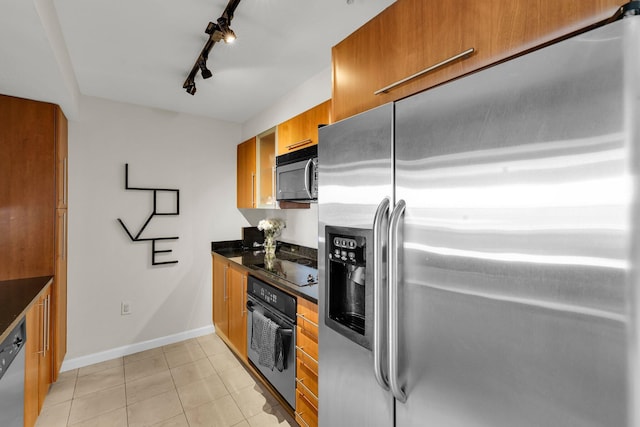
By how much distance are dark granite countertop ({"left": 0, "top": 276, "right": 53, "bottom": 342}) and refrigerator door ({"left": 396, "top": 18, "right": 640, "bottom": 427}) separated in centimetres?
172

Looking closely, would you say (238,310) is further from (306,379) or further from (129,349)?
(129,349)

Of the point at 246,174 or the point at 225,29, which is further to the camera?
the point at 246,174

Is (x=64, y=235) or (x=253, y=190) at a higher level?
(x=253, y=190)

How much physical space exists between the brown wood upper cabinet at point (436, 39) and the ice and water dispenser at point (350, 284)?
53 cm

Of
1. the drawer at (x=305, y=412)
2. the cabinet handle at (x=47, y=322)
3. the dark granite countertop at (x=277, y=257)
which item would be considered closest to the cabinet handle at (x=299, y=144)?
the dark granite countertop at (x=277, y=257)

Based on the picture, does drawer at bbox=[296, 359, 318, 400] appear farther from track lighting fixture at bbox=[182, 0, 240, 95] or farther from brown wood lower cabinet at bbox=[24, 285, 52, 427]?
track lighting fixture at bbox=[182, 0, 240, 95]

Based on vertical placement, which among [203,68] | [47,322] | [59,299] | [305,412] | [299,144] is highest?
[203,68]

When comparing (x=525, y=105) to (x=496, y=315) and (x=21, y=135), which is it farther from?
(x=21, y=135)

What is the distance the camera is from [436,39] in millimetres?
909

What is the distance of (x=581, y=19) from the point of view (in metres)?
0.63

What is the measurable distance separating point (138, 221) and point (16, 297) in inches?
49.2

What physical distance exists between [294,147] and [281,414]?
189cm

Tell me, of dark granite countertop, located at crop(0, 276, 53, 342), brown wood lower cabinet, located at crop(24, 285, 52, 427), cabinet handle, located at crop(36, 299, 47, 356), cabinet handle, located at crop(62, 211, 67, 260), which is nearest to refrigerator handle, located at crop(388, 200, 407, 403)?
dark granite countertop, located at crop(0, 276, 53, 342)

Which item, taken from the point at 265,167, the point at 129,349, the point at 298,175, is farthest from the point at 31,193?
the point at 298,175
